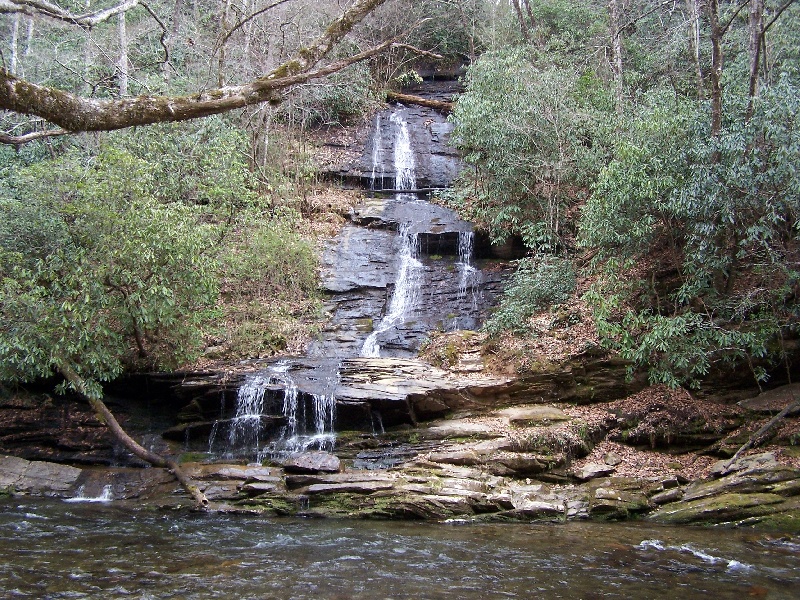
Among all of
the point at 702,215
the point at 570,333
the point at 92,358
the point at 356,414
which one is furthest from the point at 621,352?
the point at 92,358

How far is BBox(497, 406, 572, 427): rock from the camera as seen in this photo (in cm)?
1159

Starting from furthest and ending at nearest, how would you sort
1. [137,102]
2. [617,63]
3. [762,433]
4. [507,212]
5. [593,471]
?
[617,63] → [507,212] → [593,471] → [762,433] → [137,102]

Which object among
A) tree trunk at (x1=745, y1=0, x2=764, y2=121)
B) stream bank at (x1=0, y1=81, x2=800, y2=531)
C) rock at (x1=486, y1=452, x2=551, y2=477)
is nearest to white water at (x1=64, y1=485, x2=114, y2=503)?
stream bank at (x1=0, y1=81, x2=800, y2=531)

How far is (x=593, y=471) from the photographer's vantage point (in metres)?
10.5

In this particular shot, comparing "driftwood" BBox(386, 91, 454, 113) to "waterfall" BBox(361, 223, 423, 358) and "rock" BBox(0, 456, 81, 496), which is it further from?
"rock" BBox(0, 456, 81, 496)

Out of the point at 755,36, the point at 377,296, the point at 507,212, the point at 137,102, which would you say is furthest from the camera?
→ the point at 377,296

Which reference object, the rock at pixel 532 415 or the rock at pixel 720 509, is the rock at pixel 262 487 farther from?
the rock at pixel 720 509

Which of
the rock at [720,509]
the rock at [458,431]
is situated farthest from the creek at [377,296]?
the rock at [720,509]

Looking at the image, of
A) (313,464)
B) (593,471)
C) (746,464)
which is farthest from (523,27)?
(313,464)

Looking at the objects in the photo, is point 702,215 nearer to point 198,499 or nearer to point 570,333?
point 570,333

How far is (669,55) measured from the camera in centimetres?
1825

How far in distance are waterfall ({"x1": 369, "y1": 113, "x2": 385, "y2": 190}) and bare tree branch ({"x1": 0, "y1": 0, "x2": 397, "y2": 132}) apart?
18.3 m

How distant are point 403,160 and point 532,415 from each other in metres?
14.4

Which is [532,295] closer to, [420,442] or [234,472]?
[420,442]
